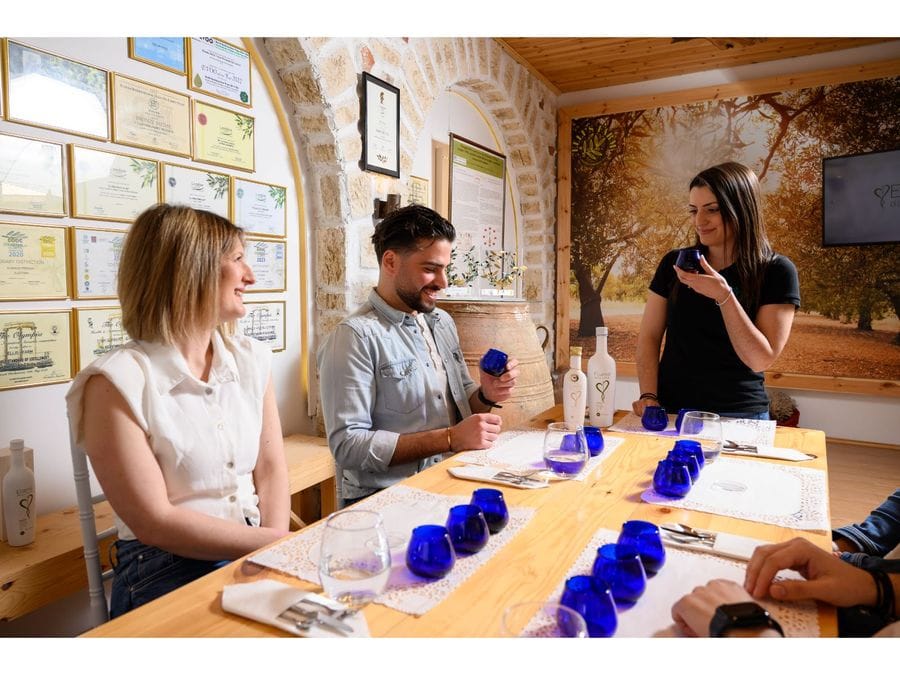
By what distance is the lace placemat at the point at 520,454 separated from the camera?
56.6 inches

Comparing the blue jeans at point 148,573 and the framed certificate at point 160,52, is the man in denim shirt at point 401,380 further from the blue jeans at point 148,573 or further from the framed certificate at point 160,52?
the framed certificate at point 160,52

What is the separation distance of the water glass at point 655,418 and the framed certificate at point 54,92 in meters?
1.87

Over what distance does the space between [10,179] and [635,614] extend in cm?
187

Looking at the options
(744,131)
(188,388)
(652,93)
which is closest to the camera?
(188,388)

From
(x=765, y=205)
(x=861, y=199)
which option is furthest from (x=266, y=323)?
(x=861, y=199)

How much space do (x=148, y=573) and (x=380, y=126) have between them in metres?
2.17

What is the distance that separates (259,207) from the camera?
8.04 feet

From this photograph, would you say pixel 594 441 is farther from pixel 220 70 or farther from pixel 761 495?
pixel 220 70

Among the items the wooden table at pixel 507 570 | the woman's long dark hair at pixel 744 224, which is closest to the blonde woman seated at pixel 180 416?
the wooden table at pixel 507 570

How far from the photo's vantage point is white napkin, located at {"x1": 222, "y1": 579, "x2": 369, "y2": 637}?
2.46 feet
